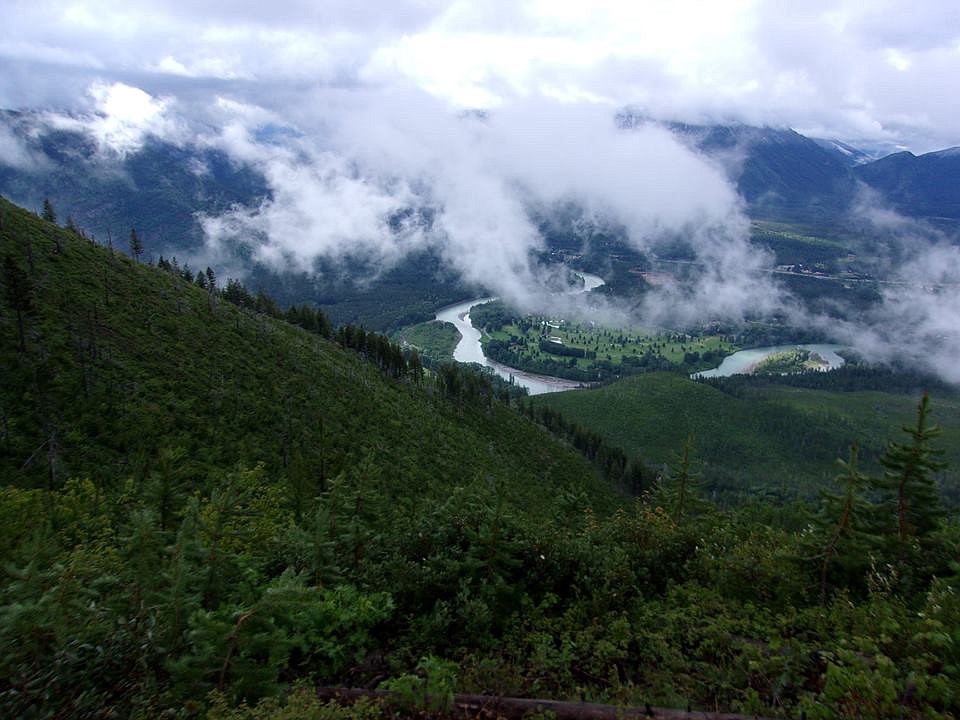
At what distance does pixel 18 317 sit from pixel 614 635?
4656cm

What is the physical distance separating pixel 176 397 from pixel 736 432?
7213 inches

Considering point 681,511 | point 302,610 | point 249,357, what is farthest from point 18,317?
point 681,511

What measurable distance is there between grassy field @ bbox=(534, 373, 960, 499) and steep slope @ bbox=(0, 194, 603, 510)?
102 meters

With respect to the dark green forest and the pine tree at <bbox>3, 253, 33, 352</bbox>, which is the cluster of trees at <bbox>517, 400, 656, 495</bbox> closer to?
the dark green forest

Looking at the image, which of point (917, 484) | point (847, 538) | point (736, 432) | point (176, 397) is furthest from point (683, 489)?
point (736, 432)

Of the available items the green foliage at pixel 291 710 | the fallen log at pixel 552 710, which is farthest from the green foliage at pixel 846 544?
the green foliage at pixel 291 710

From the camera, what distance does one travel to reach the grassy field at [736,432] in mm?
156750

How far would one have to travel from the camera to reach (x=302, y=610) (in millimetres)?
7961

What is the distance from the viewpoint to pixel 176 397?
4078 centimetres

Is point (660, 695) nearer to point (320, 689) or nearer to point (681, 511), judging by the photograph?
point (320, 689)

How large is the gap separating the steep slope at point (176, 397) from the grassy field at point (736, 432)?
102 metres

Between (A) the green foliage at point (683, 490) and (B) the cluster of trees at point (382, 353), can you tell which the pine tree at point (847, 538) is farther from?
(B) the cluster of trees at point (382, 353)

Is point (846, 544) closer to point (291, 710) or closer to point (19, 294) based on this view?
point (291, 710)

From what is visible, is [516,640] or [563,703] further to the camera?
[516,640]
